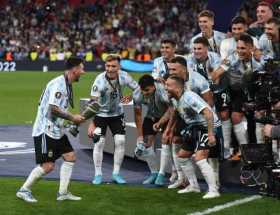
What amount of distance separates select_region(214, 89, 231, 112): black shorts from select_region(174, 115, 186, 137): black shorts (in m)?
0.81

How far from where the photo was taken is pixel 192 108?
9.53 metres

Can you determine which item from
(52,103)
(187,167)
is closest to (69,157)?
(52,103)

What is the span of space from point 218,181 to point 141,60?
3115 cm

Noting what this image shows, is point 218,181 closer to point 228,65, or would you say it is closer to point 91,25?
point 228,65

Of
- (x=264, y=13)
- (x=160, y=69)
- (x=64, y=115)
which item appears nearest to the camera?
(x=64, y=115)

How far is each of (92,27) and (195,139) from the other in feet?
121

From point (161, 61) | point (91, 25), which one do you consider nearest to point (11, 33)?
point (91, 25)

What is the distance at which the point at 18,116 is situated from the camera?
20.5 meters

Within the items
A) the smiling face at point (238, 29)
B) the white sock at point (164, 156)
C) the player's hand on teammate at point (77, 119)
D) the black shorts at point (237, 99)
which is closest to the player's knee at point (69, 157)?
the player's hand on teammate at point (77, 119)

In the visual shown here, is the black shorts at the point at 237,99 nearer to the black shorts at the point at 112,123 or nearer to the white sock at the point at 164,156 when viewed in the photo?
the white sock at the point at 164,156

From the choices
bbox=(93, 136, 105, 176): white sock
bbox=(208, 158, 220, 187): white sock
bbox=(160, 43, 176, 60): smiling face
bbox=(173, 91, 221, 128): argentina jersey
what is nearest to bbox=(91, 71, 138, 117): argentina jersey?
bbox=(93, 136, 105, 176): white sock

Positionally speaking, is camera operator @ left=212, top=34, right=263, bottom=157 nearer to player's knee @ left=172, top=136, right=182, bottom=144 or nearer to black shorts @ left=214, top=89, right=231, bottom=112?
black shorts @ left=214, top=89, right=231, bottom=112

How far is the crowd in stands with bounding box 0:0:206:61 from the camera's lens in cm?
4259

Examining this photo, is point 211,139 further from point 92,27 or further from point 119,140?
point 92,27
